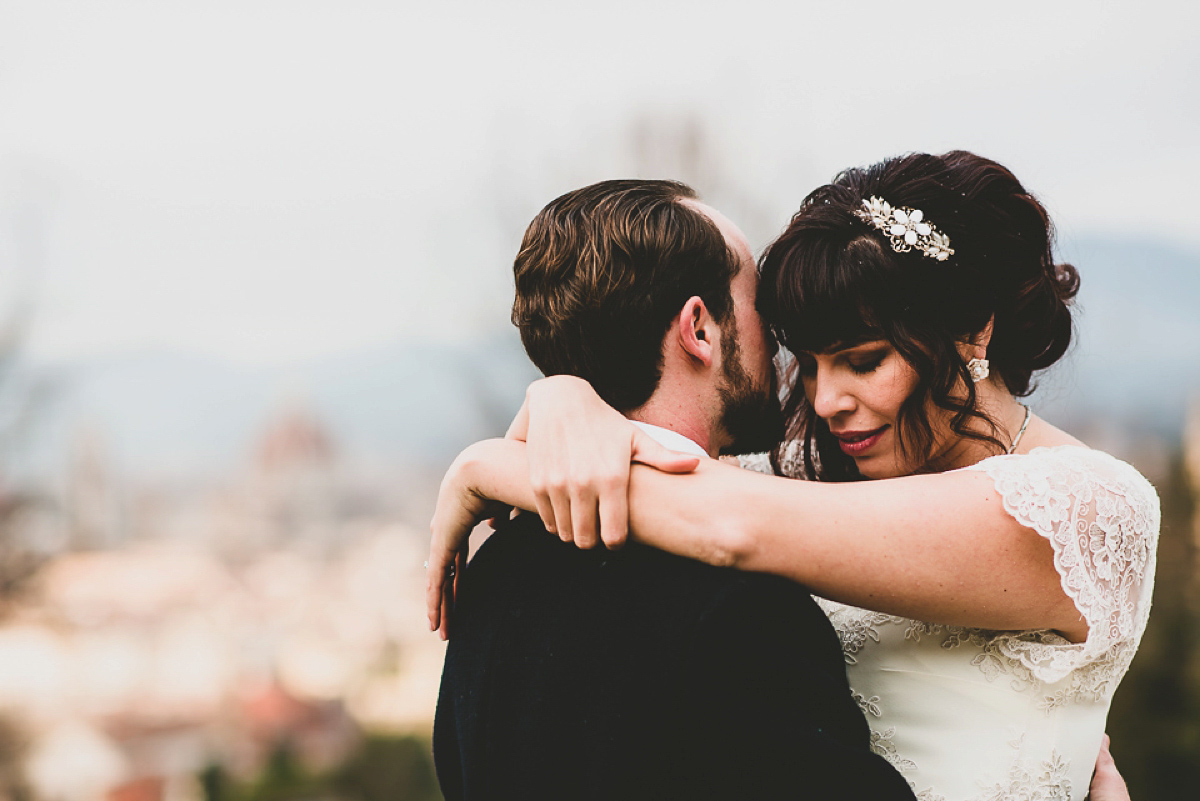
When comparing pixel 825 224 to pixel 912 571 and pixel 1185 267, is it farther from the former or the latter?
pixel 1185 267

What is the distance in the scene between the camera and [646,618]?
4.92 ft

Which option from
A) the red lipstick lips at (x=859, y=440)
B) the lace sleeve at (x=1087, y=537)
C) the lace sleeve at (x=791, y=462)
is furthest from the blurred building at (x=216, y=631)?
the lace sleeve at (x=1087, y=537)

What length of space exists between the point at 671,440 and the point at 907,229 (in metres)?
0.71

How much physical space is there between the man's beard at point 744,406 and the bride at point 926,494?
0.11 metres

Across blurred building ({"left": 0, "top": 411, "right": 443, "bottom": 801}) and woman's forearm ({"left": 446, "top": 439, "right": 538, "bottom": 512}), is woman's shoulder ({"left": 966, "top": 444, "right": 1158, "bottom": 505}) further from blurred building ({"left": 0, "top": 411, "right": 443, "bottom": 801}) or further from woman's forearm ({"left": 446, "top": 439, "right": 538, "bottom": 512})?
blurred building ({"left": 0, "top": 411, "right": 443, "bottom": 801})

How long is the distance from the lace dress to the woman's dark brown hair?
10.9 inches

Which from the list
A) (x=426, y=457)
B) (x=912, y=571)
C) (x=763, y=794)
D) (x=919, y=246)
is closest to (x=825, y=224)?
(x=919, y=246)

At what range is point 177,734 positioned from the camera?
550 centimetres

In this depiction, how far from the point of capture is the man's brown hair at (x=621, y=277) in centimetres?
188

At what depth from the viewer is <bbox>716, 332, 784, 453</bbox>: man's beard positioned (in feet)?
6.47

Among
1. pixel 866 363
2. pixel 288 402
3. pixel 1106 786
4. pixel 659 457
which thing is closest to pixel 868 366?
pixel 866 363

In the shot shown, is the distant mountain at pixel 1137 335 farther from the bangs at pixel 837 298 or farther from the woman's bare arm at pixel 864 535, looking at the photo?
the woman's bare arm at pixel 864 535

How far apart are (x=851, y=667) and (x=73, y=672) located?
5087mm

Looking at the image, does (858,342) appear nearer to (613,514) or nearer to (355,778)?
(613,514)
